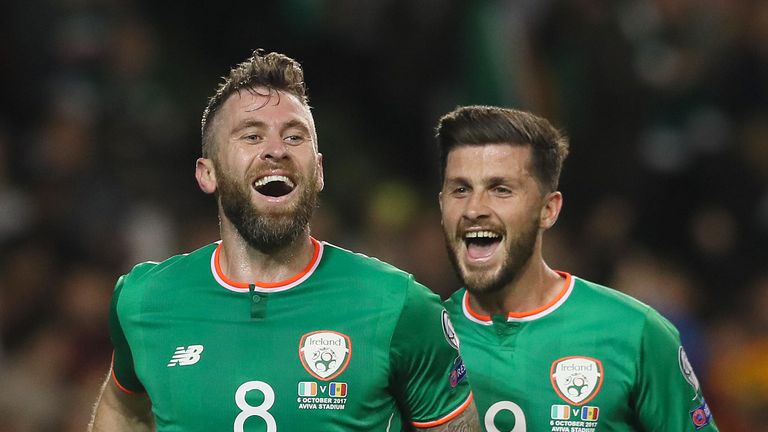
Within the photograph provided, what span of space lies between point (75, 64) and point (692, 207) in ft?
14.6

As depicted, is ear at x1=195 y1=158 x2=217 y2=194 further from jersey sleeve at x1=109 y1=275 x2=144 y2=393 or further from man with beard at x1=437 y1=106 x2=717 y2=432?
man with beard at x1=437 y1=106 x2=717 y2=432

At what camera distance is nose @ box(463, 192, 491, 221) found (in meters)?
4.91

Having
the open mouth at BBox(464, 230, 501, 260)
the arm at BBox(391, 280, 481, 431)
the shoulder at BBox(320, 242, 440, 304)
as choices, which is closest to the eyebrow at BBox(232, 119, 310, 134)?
the shoulder at BBox(320, 242, 440, 304)

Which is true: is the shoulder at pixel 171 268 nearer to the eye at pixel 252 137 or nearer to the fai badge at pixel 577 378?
the eye at pixel 252 137

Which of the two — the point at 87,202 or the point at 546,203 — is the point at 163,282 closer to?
the point at 546,203

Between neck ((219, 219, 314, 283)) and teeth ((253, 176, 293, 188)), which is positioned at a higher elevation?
teeth ((253, 176, 293, 188))

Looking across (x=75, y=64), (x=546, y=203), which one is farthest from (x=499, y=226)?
(x=75, y=64)

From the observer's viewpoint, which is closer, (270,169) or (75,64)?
(270,169)

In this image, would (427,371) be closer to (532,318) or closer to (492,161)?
(532,318)

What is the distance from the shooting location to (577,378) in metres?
4.77

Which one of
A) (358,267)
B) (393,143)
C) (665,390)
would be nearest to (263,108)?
(358,267)

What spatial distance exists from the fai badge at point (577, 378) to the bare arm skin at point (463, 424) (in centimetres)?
43

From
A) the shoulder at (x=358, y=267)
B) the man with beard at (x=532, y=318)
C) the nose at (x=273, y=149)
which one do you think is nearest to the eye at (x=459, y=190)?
the man with beard at (x=532, y=318)

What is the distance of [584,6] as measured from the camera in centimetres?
974
